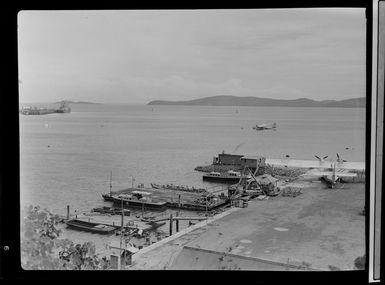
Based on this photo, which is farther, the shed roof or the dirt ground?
the shed roof

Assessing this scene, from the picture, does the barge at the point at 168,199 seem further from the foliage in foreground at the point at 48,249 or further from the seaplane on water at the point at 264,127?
the seaplane on water at the point at 264,127

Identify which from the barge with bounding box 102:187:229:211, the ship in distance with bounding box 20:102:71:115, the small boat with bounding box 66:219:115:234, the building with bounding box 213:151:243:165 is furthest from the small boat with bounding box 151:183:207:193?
the ship in distance with bounding box 20:102:71:115

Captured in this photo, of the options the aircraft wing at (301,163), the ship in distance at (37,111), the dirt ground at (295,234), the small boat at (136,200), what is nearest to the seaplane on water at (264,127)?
the aircraft wing at (301,163)

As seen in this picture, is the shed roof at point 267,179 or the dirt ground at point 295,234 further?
the shed roof at point 267,179

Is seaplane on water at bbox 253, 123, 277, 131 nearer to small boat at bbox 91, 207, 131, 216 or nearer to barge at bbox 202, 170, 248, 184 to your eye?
barge at bbox 202, 170, 248, 184

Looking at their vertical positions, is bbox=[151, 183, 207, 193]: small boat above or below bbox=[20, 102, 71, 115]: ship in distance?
below

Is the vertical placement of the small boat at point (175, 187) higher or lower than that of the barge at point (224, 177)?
lower
